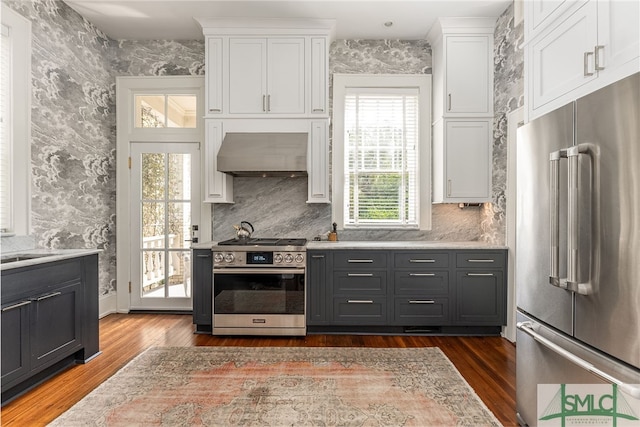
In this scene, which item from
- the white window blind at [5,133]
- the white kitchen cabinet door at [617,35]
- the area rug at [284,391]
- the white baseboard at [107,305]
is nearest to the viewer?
the white kitchen cabinet door at [617,35]

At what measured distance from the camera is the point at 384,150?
13.3 ft

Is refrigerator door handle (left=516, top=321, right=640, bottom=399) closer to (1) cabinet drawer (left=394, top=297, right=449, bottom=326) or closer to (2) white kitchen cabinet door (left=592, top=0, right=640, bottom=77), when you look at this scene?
(2) white kitchen cabinet door (left=592, top=0, right=640, bottom=77)

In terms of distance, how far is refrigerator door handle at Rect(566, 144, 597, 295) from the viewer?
4.69 feet

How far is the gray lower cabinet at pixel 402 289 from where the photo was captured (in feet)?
11.2

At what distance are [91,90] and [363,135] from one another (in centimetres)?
299

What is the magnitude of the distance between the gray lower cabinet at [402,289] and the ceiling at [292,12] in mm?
2360

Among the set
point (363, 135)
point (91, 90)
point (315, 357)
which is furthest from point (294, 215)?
point (91, 90)

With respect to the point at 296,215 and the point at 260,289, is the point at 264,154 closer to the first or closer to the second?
the point at 296,215

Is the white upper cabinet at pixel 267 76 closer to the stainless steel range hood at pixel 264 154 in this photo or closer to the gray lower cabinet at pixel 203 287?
the stainless steel range hood at pixel 264 154

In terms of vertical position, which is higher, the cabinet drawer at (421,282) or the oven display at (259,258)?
the oven display at (259,258)

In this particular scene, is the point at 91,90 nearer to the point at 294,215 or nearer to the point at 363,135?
the point at 294,215

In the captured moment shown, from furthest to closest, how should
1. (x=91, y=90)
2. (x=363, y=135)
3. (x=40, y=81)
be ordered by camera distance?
(x=363, y=135) < (x=91, y=90) < (x=40, y=81)

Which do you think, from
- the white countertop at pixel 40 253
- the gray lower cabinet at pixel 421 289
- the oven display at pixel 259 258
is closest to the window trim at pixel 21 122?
the white countertop at pixel 40 253

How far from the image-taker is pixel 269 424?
2.02 m
